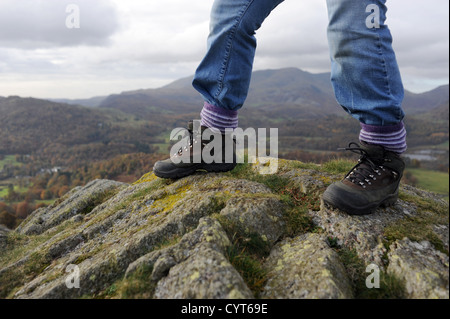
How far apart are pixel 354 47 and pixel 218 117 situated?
81.1 inches

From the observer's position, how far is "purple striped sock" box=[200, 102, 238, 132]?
4219 millimetres

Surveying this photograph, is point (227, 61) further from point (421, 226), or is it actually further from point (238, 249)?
point (421, 226)

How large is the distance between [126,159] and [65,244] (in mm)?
83873

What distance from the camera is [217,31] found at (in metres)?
3.83

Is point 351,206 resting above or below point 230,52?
below

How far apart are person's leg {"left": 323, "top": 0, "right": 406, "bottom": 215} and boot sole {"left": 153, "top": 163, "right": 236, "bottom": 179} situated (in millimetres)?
2007

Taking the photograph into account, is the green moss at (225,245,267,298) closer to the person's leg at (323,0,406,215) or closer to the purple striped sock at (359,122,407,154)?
the person's leg at (323,0,406,215)

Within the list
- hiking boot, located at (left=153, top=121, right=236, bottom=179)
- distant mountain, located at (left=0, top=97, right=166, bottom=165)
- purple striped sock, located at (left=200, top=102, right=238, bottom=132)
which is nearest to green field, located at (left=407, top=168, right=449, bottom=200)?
hiking boot, located at (left=153, top=121, right=236, bottom=179)

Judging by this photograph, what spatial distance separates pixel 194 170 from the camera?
5012 mm

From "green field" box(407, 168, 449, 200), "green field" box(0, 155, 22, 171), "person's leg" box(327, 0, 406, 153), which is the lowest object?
"green field" box(0, 155, 22, 171)

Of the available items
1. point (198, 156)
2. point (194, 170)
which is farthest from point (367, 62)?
point (194, 170)
